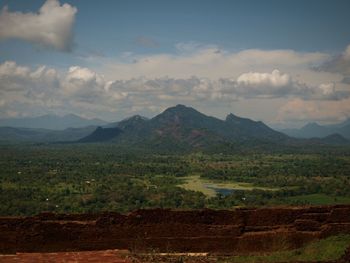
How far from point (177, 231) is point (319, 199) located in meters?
43.7

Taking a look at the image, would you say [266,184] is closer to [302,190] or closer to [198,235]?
[302,190]

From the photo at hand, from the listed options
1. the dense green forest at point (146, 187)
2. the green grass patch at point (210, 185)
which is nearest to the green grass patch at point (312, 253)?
the dense green forest at point (146, 187)

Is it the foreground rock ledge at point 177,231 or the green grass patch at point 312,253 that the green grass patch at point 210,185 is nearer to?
the foreground rock ledge at point 177,231

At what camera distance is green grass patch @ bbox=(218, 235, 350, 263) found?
1541cm

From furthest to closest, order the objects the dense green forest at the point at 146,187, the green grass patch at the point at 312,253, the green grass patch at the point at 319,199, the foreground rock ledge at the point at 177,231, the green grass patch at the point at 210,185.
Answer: the green grass patch at the point at 210,185, the green grass patch at the point at 319,199, the dense green forest at the point at 146,187, the foreground rock ledge at the point at 177,231, the green grass patch at the point at 312,253

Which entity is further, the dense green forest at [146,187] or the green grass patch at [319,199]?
the green grass patch at [319,199]

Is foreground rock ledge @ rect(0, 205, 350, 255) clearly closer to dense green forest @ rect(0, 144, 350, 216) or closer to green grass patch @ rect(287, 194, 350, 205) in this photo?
dense green forest @ rect(0, 144, 350, 216)

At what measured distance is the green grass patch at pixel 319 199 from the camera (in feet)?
182

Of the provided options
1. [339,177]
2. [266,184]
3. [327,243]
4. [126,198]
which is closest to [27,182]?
[126,198]

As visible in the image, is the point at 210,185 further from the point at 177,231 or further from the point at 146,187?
the point at 177,231

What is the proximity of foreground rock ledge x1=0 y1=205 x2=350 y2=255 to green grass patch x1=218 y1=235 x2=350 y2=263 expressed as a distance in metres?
1.09

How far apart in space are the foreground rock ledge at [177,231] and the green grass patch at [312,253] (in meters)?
1.09

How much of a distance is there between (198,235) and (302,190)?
49288 millimetres

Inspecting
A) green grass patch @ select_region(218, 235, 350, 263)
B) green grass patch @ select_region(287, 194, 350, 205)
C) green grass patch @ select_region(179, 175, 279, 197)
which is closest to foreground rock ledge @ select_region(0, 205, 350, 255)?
green grass patch @ select_region(218, 235, 350, 263)
